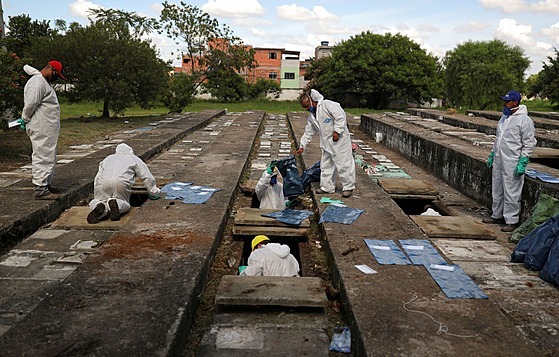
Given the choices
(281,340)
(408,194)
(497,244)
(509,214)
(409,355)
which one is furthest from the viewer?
(408,194)

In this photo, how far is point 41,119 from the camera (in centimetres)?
584

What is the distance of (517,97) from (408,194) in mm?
2039

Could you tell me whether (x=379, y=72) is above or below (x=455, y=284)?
above

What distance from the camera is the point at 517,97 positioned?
5.99 meters

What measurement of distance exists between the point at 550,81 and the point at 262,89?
21.0m

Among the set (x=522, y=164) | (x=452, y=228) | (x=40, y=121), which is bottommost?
(x=452, y=228)

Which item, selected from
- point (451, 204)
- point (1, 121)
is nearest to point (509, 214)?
point (451, 204)

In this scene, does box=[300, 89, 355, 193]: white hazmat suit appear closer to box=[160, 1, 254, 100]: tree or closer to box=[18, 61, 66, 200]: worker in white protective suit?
box=[18, 61, 66, 200]: worker in white protective suit

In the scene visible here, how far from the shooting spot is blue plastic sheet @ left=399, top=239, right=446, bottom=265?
13.6 ft

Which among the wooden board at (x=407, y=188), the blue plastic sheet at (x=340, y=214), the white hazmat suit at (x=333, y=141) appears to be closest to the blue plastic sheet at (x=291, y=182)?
the white hazmat suit at (x=333, y=141)

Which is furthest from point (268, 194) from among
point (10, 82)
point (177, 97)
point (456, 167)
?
point (177, 97)

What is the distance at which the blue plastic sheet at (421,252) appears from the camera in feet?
13.6

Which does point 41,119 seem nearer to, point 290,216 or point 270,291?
point 290,216

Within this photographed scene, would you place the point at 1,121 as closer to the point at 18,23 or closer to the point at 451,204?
the point at 451,204
